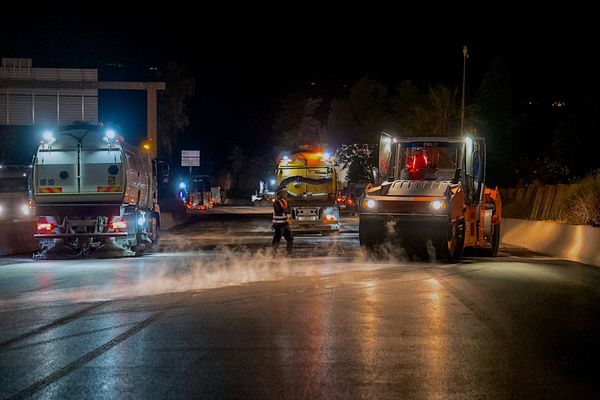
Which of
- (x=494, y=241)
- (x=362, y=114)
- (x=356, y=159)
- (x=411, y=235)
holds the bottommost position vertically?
(x=494, y=241)

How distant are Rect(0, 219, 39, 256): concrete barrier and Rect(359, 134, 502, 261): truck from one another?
1040 cm

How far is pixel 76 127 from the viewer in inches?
856

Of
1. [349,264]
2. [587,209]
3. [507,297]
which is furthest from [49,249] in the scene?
[587,209]

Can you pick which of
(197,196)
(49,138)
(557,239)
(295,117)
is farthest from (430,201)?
(295,117)

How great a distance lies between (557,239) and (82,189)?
44.0 feet

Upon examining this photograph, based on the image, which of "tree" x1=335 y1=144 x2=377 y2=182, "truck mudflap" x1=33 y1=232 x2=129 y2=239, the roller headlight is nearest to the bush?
the roller headlight

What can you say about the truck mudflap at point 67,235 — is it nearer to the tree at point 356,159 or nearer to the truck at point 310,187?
the truck at point 310,187

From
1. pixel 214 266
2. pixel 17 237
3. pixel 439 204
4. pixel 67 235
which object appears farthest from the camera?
pixel 17 237

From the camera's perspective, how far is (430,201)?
18391 mm

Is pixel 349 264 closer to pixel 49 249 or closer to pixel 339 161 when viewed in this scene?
pixel 49 249

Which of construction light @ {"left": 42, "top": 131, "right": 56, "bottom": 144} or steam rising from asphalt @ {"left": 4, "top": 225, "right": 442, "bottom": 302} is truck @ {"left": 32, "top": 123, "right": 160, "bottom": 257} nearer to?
construction light @ {"left": 42, "top": 131, "right": 56, "bottom": 144}

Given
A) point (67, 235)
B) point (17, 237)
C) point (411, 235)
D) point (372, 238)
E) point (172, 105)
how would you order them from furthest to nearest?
point (172, 105)
point (17, 237)
point (67, 235)
point (372, 238)
point (411, 235)

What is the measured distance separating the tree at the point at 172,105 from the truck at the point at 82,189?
162 feet

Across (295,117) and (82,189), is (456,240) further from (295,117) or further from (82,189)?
(295,117)
